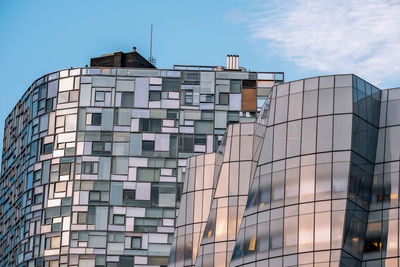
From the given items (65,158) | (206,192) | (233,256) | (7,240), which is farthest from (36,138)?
(233,256)

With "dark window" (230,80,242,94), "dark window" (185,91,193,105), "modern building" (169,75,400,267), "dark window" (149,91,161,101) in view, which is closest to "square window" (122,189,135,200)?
"dark window" (149,91,161,101)

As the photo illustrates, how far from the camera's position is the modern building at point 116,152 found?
126 m

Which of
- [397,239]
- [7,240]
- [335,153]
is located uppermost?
[335,153]

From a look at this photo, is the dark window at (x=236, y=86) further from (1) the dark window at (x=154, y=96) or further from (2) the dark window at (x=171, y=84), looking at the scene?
(1) the dark window at (x=154, y=96)

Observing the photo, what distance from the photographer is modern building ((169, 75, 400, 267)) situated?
266ft

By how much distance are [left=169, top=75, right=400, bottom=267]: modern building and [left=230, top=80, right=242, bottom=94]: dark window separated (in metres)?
39.8

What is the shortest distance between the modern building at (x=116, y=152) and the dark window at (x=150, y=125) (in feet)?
0.37

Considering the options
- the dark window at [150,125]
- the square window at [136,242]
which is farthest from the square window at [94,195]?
the dark window at [150,125]

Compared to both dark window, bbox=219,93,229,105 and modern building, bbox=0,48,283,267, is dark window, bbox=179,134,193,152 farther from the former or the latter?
dark window, bbox=219,93,229,105

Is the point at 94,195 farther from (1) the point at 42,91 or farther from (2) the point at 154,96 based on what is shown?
(1) the point at 42,91

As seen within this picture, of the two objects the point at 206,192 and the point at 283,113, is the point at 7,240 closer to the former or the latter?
the point at 206,192

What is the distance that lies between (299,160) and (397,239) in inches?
377

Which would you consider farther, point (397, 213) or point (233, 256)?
point (233, 256)

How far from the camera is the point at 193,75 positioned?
5177 inches
